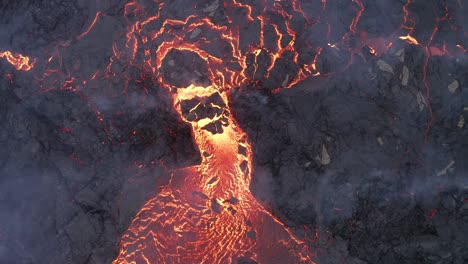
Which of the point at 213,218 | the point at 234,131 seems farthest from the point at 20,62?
the point at 213,218

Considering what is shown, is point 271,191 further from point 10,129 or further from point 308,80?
point 10,129

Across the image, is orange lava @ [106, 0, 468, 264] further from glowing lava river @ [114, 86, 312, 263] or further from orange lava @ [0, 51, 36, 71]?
orange lava @ [0, 51, 36, 71]

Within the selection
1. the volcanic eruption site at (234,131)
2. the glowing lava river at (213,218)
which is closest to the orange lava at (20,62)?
the volcanic eruption site at (234,131)

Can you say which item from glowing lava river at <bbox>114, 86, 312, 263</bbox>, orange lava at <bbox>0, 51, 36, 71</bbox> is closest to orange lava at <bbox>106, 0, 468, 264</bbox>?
glowing lava river at <bbox>114, 86, 312, 263</bbox>

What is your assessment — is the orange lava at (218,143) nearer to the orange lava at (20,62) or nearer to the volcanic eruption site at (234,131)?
the volcanic eruption site at (234,131)

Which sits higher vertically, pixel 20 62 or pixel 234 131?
pixel 20 62

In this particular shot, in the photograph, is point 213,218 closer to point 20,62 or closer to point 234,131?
point 234,131

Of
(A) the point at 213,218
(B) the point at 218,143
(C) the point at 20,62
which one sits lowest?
(A) the point at 213,218

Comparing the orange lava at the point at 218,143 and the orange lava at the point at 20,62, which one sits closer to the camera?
the orange lava at the point at 218,143
